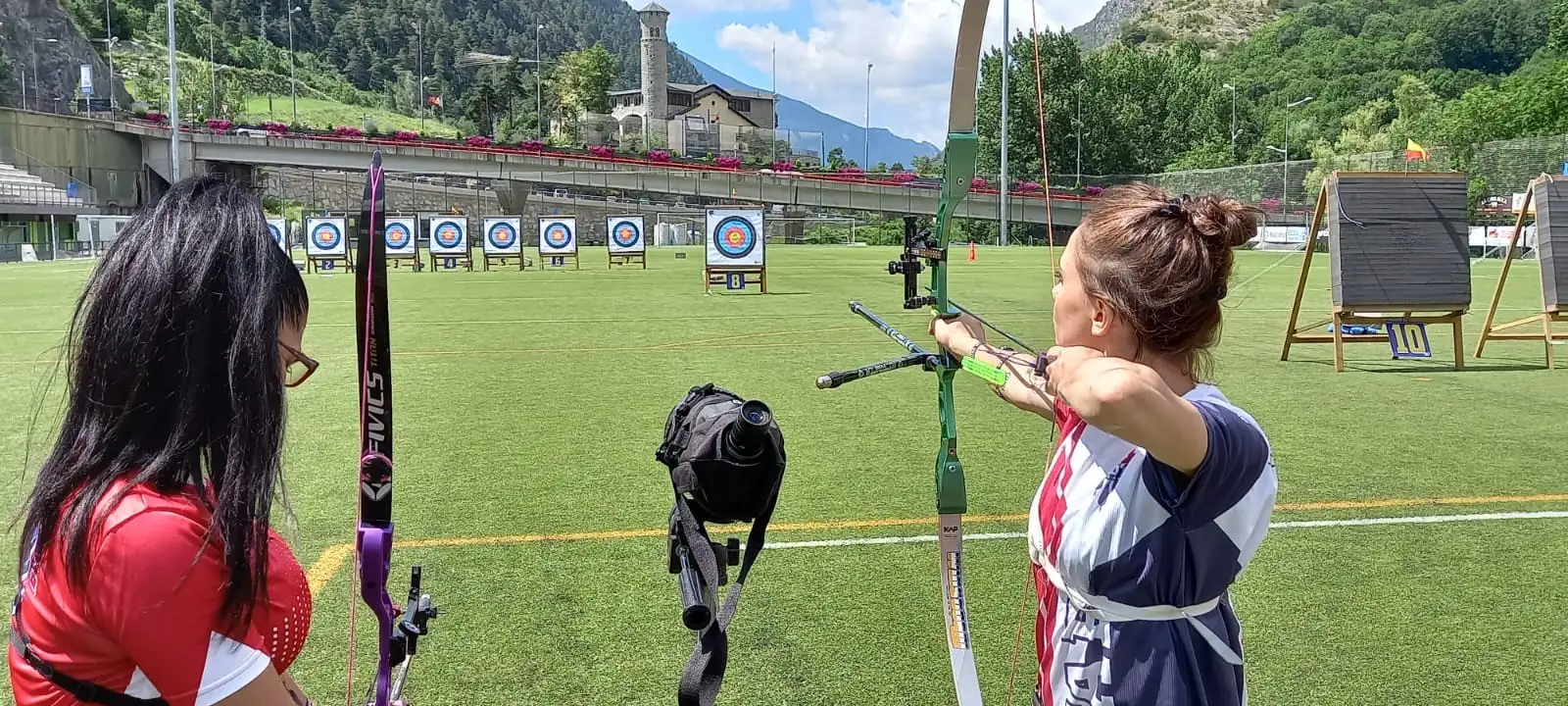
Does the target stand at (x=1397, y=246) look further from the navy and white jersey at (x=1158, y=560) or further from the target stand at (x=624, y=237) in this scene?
the target stand at (x=624, y=237)

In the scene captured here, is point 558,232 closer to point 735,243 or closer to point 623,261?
point 623,261

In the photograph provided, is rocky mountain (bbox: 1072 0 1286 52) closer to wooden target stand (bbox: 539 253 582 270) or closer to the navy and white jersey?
wooden target stand (bbox: 539 253 582 270)

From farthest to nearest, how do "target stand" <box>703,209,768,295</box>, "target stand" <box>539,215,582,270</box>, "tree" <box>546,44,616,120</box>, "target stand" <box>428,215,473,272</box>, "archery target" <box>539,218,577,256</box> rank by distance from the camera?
"tree" <box>546,44,616,120</box>, "archery target" <box>539,218,577,256</box>, "target stand" <box>539,215,582,270</box>, "target stand" <box>428,215,473,272</box>, "target stand" <box>703,209,768,295</box>

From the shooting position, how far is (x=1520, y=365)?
9.80 metres

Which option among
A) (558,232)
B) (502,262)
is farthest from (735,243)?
(502,262)

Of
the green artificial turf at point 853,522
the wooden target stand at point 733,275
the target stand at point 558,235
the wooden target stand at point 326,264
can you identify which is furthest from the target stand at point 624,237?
the green artificial turf at point 853,522

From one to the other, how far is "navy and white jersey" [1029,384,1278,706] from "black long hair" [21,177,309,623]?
1.17 metres

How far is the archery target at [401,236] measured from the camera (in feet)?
91.4

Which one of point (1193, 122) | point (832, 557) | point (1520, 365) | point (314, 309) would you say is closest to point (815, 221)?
point (1193, 122)

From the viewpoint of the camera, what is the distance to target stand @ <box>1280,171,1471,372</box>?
31.5 feet

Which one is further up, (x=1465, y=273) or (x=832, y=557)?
(x=1465, y=273)

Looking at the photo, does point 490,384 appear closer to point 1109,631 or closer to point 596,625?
point 596,625

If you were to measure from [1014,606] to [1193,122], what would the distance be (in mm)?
77390

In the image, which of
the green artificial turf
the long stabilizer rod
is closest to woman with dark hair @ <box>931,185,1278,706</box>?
the long stabilizer rod
